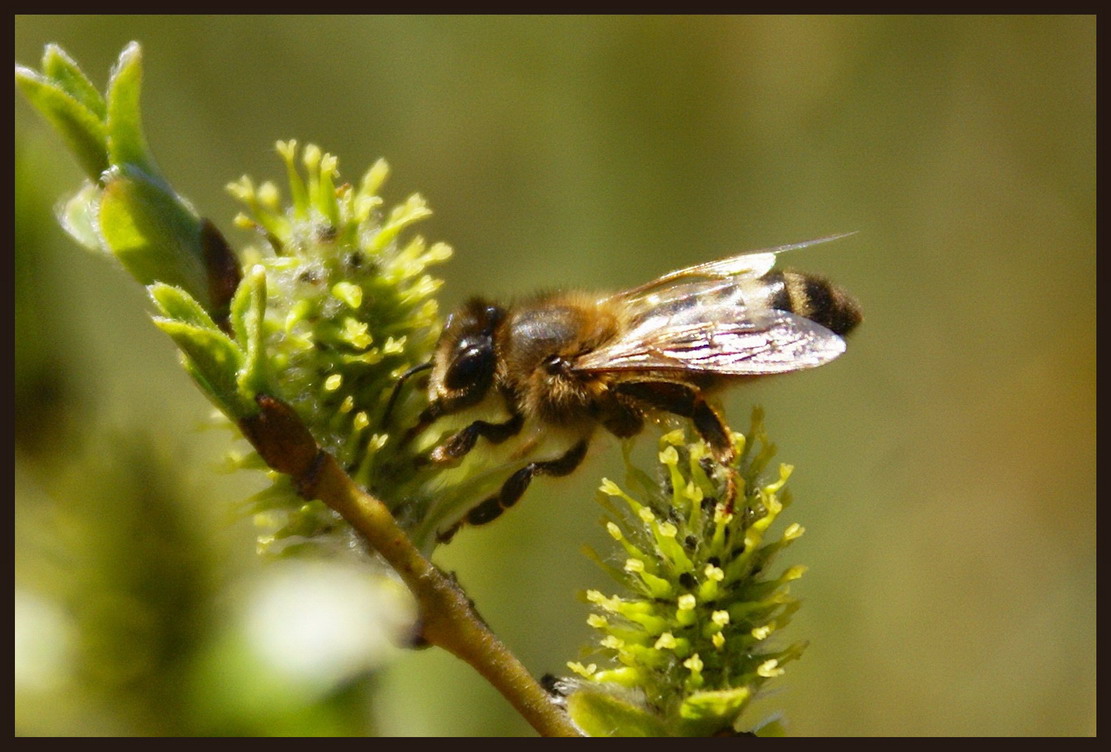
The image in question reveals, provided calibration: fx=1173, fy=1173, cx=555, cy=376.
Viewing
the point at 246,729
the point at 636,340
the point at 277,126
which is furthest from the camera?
the point at 277,126

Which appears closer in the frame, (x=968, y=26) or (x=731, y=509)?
(x=731, y=509)

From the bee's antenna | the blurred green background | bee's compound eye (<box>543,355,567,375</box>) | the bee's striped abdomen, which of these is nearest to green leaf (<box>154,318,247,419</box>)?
the bee's antenna

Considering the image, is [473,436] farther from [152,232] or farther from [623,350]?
[152,232]

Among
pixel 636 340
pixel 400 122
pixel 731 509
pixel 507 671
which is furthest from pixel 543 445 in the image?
pixel 400 122

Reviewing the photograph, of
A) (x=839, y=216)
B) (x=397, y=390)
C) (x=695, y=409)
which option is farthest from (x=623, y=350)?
(x=839, y=216)

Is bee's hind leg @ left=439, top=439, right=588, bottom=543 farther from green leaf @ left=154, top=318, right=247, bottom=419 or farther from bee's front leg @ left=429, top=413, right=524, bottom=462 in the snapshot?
green leaf @ left=154, top=318, right=247, bottom=419

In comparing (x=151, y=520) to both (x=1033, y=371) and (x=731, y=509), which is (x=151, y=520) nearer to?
(x=731, y=509)
